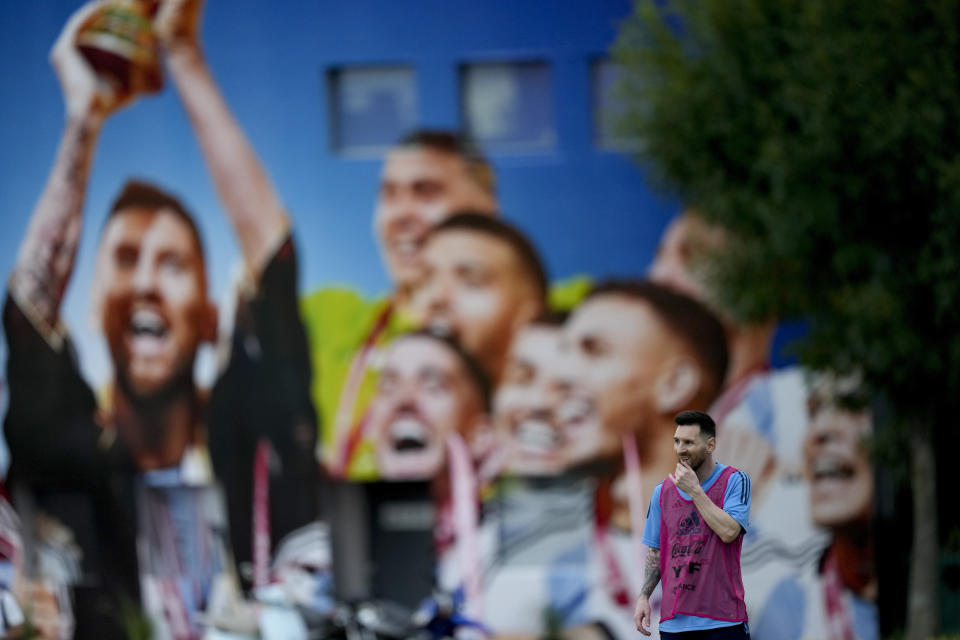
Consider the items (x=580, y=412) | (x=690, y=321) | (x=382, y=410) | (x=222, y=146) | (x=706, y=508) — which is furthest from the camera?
(x=222, y=146)

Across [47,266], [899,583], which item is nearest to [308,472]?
[47,266]

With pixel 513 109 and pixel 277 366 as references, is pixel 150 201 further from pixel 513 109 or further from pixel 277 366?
pixel 513 109

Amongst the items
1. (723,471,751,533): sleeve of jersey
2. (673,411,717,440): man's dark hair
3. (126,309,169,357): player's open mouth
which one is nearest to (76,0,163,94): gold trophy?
(126,309,169,357): player's open mouth

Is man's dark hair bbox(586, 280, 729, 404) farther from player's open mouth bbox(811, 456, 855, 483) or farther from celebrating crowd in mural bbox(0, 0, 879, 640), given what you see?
player's open mouth bbox(811, 456, 855, 483)

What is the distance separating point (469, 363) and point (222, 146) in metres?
4.01

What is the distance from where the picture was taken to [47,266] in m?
17.9

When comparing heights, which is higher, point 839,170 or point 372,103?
point 372,103

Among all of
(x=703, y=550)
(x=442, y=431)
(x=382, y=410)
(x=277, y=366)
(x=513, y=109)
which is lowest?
(x=703, y=550)

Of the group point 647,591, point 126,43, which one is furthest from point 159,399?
point 647,591

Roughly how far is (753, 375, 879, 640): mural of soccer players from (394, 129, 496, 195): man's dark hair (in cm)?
449

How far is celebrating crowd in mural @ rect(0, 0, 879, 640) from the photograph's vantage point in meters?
16.5

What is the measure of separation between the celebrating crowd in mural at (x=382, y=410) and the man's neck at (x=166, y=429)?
0.09 feet

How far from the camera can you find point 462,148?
1723 cm

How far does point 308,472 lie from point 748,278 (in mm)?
5937
